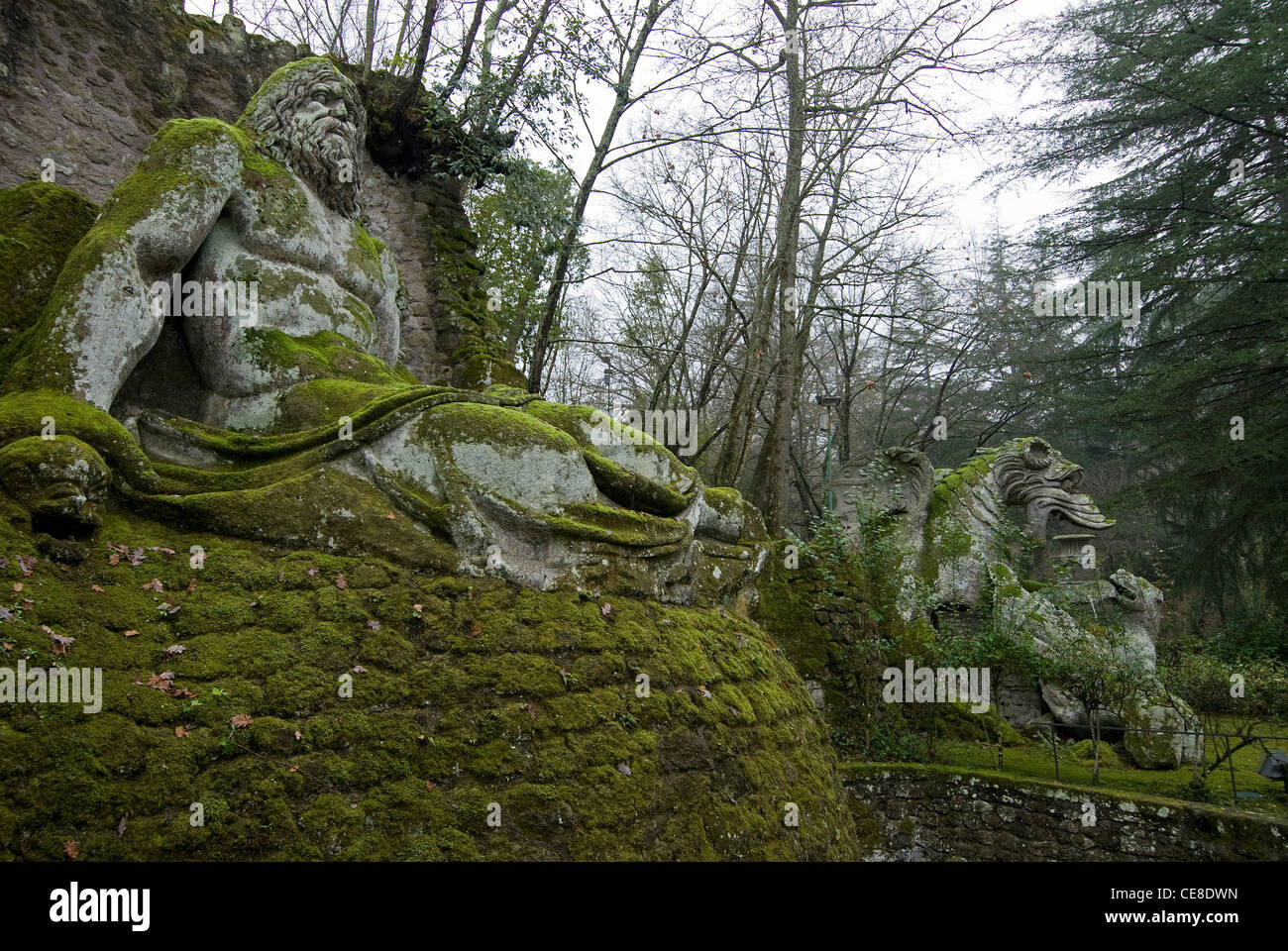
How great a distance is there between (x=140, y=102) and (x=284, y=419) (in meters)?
3.74

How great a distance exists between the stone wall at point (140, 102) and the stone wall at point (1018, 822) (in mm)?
5109

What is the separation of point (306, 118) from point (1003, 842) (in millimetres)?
6634

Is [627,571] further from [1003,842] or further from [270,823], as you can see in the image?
[1003,842]

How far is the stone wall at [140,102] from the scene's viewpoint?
506cm

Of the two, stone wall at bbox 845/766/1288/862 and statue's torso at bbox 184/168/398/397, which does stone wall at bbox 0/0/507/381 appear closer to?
statue's torso at bbox 184/168/398/397

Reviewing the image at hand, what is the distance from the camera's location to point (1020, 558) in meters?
9.31

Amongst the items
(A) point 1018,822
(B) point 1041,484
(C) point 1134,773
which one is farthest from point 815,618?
(B) point 1041,484

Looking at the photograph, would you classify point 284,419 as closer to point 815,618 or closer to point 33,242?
point 33,242

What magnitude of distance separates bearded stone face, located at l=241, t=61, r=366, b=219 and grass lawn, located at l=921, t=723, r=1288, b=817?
6.17 m

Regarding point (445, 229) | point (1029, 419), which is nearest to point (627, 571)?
point (445, 229)

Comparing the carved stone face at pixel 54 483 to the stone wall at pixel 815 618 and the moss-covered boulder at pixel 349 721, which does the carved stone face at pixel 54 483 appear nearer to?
the moss-covered boulder at pixel 349 721

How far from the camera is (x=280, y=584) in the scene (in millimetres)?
2857

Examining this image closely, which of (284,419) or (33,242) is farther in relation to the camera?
(284,419)

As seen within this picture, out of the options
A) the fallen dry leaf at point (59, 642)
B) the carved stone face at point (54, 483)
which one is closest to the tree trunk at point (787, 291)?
the carved stone face at point (54, 483)
